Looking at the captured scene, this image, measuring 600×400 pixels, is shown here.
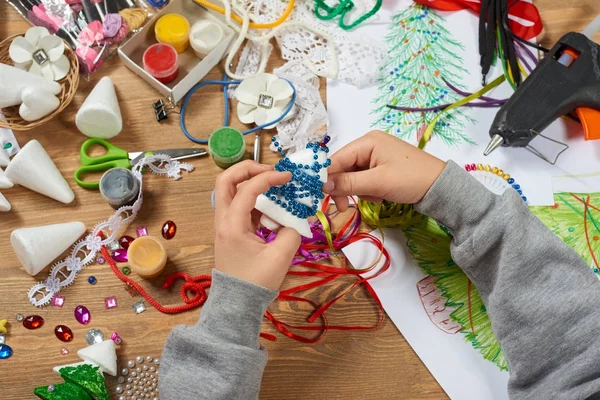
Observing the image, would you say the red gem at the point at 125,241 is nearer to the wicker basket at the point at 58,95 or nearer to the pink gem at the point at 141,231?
the pink gem at the point at 141,231

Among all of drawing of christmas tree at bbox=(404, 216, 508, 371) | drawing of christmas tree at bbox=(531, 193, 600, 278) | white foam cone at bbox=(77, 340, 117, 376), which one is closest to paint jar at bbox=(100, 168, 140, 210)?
white foam cone at bbox=(77, 340, 117, 376)

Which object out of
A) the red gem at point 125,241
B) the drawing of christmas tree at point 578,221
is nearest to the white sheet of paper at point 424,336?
the drawing of christmas tree at point 578,221

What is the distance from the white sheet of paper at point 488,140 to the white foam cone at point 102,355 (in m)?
0.48

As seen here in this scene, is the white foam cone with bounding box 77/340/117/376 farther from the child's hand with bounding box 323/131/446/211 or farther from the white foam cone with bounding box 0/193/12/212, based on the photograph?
the child's hand with bounding box 323/131/446/211

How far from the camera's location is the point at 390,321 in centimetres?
85

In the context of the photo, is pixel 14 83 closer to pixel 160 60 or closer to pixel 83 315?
pixel 160 60

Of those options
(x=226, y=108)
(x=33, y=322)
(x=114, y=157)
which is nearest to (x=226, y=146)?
(x=226, y=108)

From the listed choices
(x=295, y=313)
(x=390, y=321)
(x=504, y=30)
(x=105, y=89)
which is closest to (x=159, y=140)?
(x=105, y=89)

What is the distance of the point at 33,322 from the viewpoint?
0.84 m

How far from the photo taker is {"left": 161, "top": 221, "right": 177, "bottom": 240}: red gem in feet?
2.93

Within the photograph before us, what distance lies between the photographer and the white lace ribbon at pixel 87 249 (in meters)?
0.86

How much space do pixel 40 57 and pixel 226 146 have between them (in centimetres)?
37

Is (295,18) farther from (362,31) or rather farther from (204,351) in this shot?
(204,351)

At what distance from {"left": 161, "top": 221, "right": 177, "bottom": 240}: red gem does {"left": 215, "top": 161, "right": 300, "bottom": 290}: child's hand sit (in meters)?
0.20
